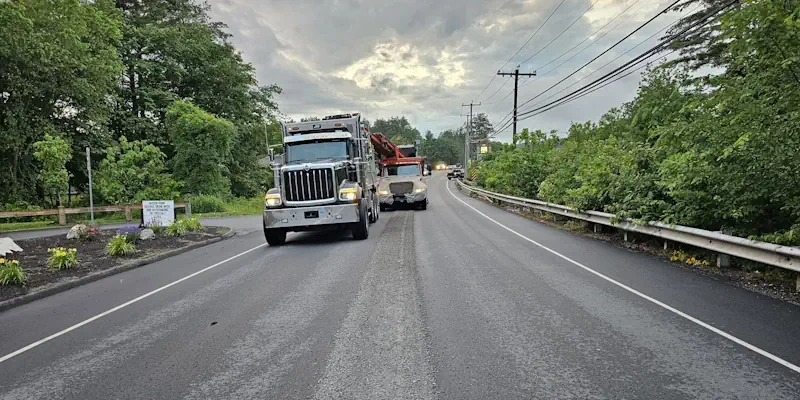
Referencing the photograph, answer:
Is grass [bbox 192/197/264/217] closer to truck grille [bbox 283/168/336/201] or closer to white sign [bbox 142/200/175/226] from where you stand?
white sign [bbox 142/200/175/226]

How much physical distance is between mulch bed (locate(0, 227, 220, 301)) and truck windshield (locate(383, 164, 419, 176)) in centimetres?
1098

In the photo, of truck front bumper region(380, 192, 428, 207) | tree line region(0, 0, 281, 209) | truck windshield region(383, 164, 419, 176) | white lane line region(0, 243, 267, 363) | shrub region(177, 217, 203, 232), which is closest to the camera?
white lane line region(0, 243, 267, 363)

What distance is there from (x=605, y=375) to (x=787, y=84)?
5.12m

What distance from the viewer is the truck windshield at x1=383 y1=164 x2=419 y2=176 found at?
24.4 metres

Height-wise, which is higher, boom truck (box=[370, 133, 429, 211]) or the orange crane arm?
the orange crane arm

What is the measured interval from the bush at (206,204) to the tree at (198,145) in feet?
8.72

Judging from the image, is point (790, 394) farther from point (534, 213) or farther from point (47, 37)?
point (47, 37)

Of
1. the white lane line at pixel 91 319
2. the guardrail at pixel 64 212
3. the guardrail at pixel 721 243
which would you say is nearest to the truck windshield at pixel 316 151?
the white lane line at pixel 91 319

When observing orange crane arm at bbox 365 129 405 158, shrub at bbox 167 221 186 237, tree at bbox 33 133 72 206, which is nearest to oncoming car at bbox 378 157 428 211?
orange crane arm at bbox 365 129 405 158

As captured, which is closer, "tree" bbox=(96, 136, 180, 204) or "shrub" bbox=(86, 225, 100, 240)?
"shrub" bbox=(86, 225, 100, 240)

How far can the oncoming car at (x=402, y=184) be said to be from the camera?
77.9ft

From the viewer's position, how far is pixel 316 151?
1366cm

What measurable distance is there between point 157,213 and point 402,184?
1232 centimetres

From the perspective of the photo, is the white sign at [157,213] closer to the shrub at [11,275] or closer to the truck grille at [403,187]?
the shrub at [11,275]
